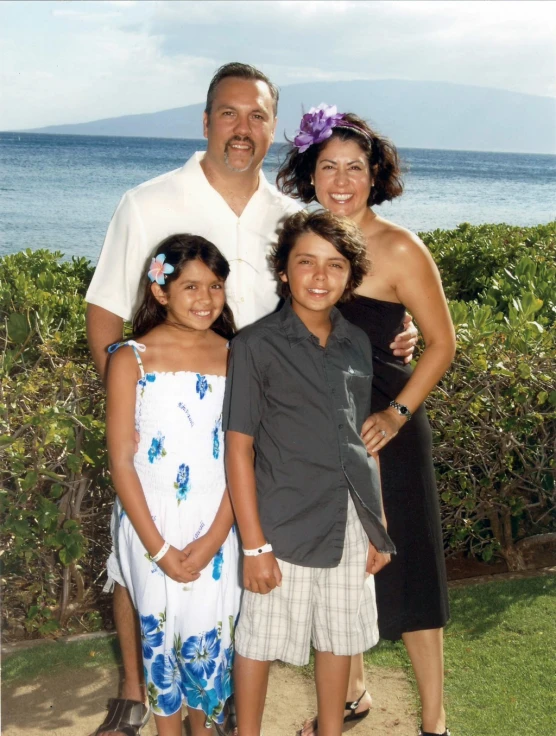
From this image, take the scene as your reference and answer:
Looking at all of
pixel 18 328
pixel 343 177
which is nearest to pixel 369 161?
pixel 343 177

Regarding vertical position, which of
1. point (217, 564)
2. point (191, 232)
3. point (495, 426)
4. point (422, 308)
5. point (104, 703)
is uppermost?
point (191, 232)

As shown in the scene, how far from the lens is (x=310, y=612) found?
2576 mm

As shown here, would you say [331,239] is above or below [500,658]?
above

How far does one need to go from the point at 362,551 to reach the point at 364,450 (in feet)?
1.04

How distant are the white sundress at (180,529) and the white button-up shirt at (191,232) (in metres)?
0.44

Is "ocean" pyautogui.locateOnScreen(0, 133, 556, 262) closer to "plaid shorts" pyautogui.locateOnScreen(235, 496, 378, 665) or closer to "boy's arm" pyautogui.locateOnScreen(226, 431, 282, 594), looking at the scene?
"boy's arm" pyautogui.locateOnScreen(226, 431, 282, 594)

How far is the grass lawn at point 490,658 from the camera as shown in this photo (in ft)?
10.1

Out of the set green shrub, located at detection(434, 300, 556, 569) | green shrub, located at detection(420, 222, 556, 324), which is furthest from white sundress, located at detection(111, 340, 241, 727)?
green shrub, located at detection(420, 222, 556, 324)

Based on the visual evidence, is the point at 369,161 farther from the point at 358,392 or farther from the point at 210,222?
the point at 358,392

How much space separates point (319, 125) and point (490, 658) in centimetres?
223

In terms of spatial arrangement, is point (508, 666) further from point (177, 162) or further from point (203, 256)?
point (177, 162)

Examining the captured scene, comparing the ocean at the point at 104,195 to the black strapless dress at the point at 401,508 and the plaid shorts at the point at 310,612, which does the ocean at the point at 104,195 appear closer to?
the black strapless dress at the point at 401,508

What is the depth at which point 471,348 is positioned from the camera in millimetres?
3945

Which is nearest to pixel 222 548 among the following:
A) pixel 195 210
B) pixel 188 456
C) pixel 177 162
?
pixel 188 456
